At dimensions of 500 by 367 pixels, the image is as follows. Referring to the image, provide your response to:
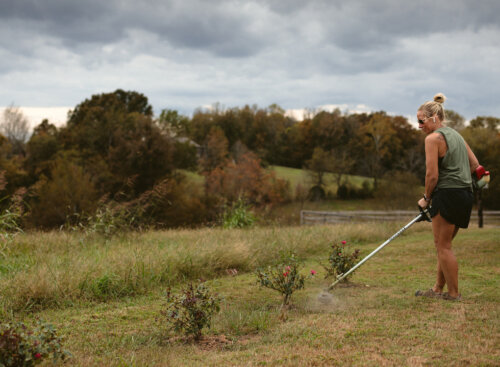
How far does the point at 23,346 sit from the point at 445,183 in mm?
4232

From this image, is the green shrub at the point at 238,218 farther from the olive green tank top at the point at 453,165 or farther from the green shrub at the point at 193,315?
the green shrub at the point at 193,315

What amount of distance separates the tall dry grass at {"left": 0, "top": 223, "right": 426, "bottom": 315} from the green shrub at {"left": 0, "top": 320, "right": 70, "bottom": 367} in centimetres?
214

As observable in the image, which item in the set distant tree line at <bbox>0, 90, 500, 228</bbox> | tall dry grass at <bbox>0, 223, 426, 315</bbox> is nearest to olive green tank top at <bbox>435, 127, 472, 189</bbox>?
tall dry grass at <bbox>0, 223, 426, 315</bbox>

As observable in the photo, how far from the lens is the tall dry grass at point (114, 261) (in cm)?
530

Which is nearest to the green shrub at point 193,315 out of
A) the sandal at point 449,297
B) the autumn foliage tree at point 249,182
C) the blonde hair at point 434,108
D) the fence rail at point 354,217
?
the sandal at point 449,297

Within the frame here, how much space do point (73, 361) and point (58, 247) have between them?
16.1 ft

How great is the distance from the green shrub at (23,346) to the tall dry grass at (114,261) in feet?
7.01

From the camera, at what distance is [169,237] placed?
31.6ft

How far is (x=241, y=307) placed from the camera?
203 inches

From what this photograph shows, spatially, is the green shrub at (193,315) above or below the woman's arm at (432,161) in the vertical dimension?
below

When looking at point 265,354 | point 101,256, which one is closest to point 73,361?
point 265,354

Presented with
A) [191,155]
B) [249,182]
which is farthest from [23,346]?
[191,155]

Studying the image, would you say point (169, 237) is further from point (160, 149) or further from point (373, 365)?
point (160, 149)

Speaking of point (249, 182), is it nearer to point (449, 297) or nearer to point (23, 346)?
point (449, 297)
